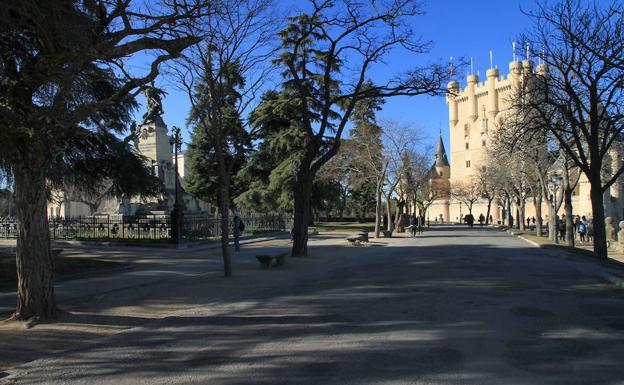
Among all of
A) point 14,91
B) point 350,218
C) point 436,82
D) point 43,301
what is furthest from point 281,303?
point 350,218

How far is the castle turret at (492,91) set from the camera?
105019 millimetres

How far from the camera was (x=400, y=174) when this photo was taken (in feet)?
119

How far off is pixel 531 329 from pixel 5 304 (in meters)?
9.41

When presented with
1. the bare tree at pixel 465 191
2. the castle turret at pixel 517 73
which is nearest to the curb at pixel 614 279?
the castle turret at pixel 517 73

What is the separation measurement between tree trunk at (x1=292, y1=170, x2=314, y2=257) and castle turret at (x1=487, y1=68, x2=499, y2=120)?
9249 centimetres

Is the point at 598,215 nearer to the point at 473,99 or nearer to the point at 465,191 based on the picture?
the point at 465,191

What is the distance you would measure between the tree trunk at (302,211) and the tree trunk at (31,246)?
12981 mm

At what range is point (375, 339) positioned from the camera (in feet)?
22.7

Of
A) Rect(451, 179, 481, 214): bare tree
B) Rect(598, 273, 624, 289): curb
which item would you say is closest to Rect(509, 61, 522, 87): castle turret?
Rect(598, 273, 624, 289): curb

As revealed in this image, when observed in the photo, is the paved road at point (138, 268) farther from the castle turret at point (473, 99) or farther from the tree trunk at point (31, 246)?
the castle turret at point (473, 99)

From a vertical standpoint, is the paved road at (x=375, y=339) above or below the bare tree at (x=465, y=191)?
below

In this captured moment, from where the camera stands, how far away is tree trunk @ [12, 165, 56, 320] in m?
8.02

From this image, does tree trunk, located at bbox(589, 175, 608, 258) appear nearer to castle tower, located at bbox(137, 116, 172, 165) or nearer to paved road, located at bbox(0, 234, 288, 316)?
paved road, located at bbox(0, 234, 288, 316)

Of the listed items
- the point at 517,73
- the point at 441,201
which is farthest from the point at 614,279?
the point at 441,201
